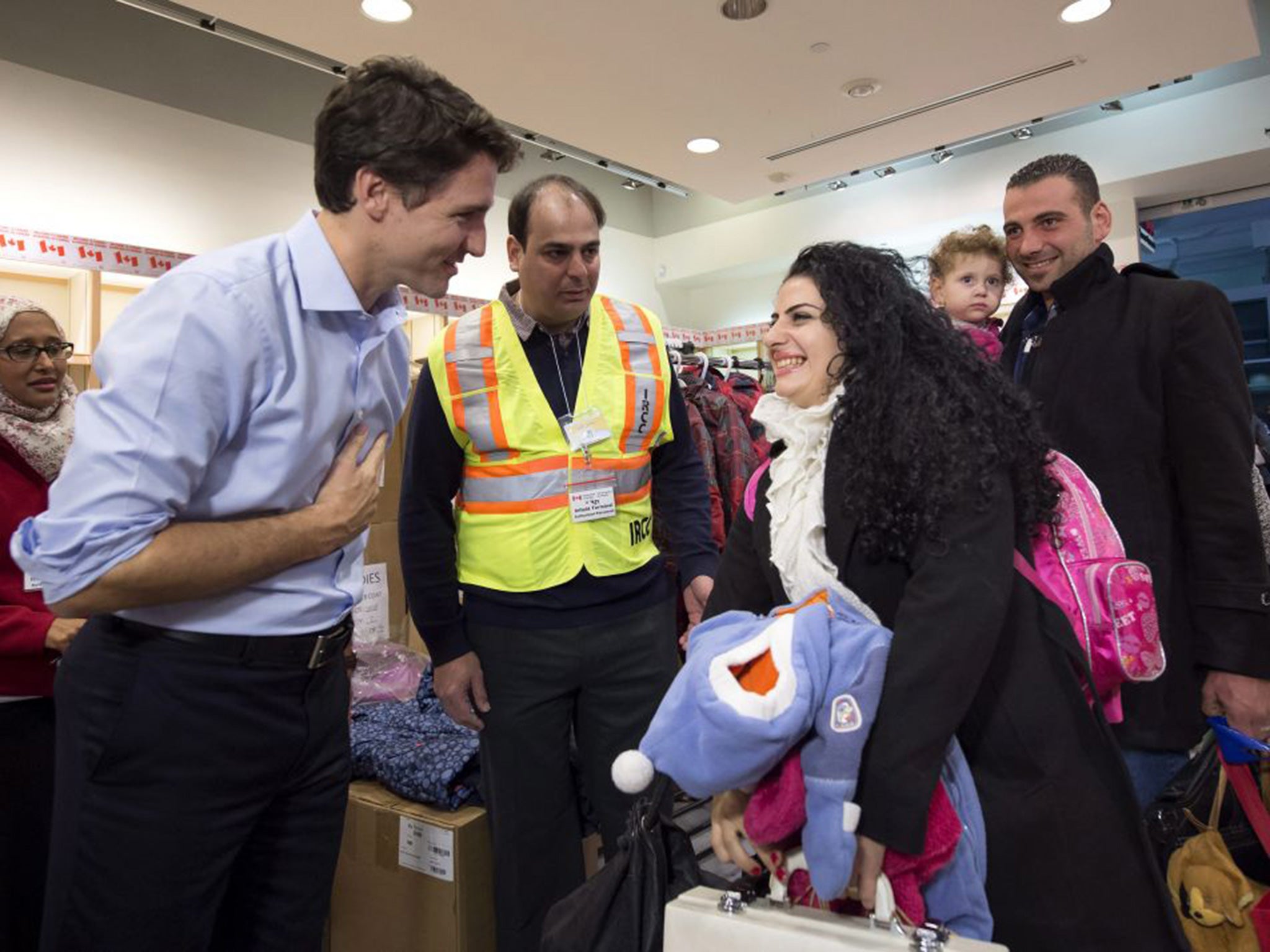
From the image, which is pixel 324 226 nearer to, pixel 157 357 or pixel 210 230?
pixel 157 357

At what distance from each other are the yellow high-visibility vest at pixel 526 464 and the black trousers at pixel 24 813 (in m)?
1.05

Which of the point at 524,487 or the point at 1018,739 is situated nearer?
the point at 1018,739

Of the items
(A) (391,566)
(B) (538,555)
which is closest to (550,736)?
(B) (538,555)

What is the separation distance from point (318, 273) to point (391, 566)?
2.37m

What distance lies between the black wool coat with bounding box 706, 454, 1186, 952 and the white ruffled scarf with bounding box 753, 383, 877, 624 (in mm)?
130

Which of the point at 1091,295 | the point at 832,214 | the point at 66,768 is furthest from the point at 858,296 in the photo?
→ the point at 832,214

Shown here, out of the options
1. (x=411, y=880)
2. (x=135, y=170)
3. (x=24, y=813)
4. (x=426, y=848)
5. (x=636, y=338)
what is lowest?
(x=411, y=880)

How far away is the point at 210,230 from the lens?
205 inches

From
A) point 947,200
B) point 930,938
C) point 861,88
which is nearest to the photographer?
point 930,938

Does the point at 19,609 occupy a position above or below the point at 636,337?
below

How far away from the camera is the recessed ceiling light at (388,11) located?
355 centimetres

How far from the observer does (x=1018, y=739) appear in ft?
3.74

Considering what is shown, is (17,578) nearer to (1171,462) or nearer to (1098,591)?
(1098,591)

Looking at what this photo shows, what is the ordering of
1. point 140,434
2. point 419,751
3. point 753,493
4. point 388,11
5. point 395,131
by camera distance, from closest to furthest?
point 140,434 → point 395,131 → point 753,493 → point 419,751 → point 388,11
